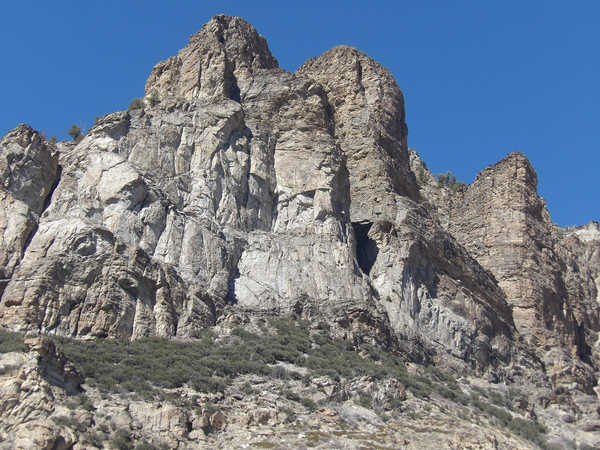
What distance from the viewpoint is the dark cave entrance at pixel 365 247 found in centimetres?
4959

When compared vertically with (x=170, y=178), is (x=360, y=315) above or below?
below

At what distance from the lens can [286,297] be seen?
43969 millimetres

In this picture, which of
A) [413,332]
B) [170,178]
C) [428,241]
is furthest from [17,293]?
[428,241]

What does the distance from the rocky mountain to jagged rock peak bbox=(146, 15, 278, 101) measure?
0.13 meters

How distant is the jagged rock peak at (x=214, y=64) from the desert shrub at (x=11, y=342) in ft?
66.1

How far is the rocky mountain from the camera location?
34.2 m

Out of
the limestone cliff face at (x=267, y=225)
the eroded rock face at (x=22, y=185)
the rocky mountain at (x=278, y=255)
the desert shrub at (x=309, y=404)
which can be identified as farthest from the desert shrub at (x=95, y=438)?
the eroded rock face at (x=22, y=185)

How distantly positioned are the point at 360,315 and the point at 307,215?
761 centimetres

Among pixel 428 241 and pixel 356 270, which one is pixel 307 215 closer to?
pixel 356 270

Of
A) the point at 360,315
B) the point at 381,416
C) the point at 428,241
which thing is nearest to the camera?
the point at 381,416

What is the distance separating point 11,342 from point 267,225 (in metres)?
17.7

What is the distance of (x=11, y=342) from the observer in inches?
Answer: 1292

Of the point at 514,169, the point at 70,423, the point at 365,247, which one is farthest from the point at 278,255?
the point at 514,169

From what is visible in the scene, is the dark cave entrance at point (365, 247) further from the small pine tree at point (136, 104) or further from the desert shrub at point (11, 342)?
the desert shrub at point (11, 342)
